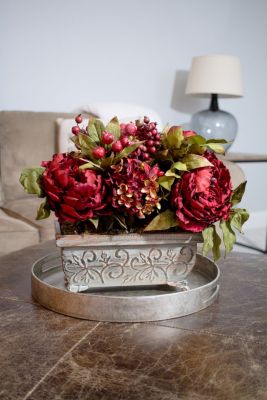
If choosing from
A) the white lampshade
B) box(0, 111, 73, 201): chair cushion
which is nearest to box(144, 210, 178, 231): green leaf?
box(0, 111, 73, 201): chair cushion

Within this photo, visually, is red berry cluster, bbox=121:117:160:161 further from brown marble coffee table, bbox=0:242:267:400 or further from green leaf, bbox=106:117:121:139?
brown marble coffee table, bbox=0:242:267:400

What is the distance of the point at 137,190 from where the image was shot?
2.45 feet

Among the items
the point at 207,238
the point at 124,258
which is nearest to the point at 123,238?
the point at 124,258

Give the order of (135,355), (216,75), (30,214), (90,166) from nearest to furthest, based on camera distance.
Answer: (135,355), (90,166), (30,214), (216,75)

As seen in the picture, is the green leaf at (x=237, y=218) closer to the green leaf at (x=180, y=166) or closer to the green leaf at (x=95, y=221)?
the green leaf at (x=180, y=166)

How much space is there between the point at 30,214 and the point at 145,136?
4.08 feet

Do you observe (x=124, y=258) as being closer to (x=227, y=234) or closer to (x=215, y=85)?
(x=227, y=234)

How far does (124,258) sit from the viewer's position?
0.82m

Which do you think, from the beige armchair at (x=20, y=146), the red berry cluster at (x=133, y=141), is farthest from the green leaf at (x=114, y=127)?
the beige armchair at (x=20, y=146)

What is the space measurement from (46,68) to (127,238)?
2189 millimetres

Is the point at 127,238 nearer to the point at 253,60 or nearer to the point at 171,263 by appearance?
the point at 171,263

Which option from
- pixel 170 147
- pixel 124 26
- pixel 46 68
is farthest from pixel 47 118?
pixel 170 147

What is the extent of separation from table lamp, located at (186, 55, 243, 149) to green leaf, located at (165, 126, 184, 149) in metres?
2.07

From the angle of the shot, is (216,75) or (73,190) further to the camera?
(216,75)
